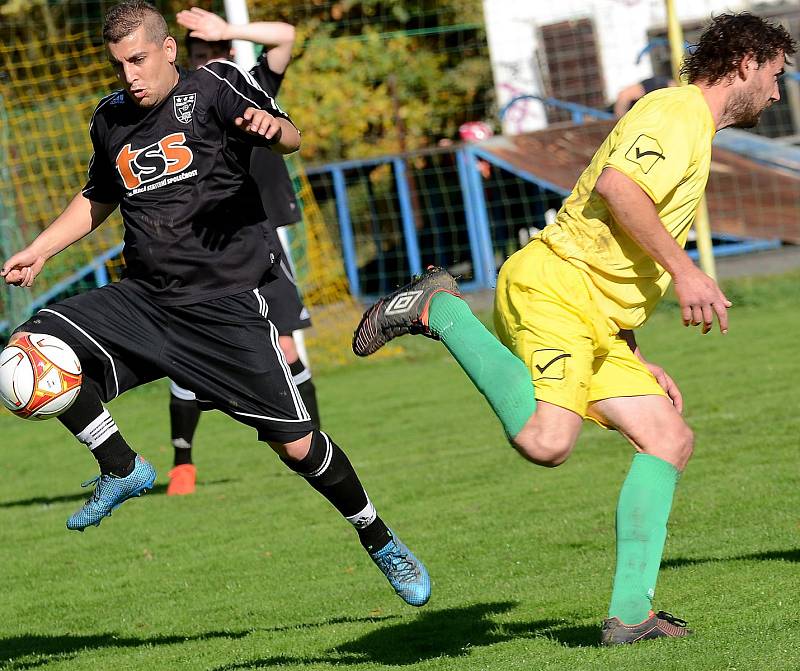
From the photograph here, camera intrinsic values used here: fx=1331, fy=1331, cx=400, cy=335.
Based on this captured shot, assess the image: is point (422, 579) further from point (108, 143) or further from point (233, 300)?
point (108, 143)

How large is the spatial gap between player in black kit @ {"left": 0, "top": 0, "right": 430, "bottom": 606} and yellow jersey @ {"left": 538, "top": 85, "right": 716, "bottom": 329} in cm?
120

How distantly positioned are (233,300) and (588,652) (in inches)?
76.9

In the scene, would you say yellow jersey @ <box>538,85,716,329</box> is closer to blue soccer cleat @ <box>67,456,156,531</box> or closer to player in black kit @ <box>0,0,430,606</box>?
player in black kit @ <box>0,0,430,606</box>

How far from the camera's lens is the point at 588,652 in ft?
14.0

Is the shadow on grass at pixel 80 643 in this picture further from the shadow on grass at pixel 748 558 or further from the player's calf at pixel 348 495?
the shadow on grass at pixel 748 558

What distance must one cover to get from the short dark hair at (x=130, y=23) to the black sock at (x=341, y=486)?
5.44 ft

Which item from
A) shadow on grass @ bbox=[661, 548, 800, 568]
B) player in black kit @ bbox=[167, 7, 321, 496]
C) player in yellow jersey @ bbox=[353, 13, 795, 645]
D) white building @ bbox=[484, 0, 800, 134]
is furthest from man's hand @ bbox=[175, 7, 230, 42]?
white building @ bbox=[484, 0, 800, 134]

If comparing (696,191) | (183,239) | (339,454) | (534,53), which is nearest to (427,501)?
(339,454)

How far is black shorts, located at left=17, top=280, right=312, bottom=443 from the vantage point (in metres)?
5.13

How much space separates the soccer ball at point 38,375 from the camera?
485cm

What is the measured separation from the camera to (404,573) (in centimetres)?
507

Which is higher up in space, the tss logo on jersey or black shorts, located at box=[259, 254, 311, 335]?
the tss logo on jersey

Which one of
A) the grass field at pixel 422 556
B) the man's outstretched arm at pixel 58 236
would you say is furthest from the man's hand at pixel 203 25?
the grass field at pixel 422 556

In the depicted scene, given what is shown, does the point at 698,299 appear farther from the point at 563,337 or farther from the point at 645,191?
the point at 563,337
